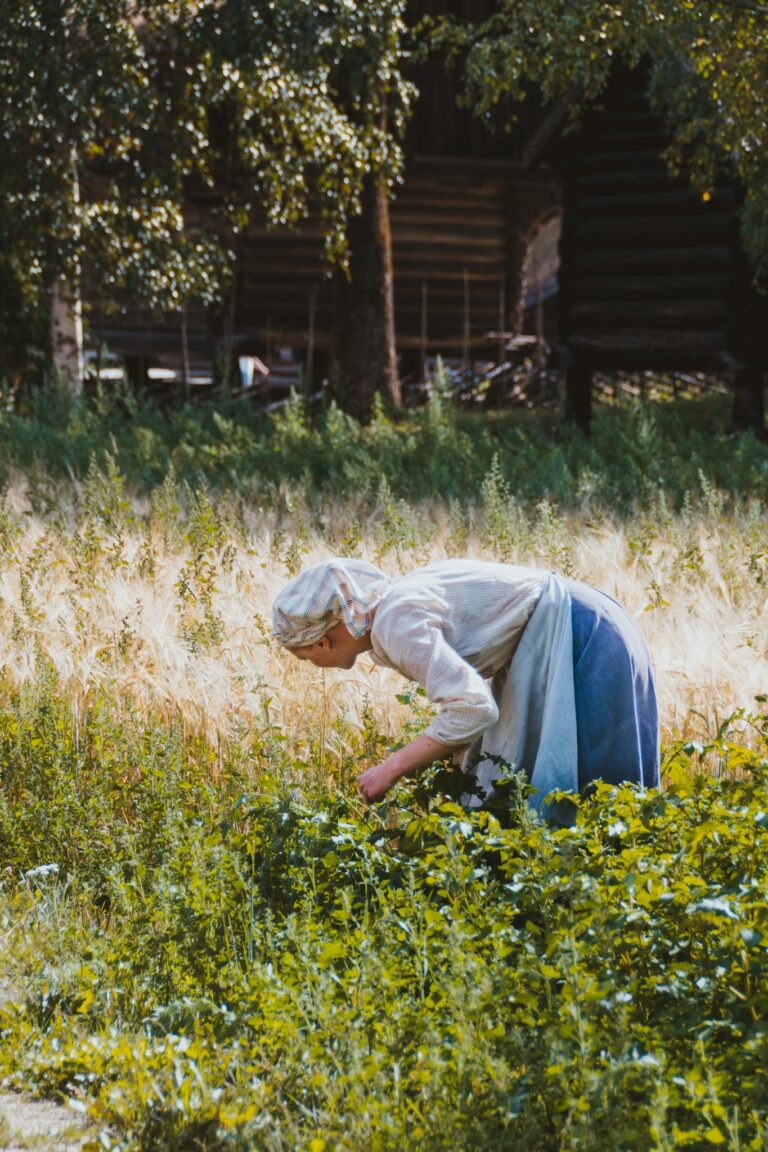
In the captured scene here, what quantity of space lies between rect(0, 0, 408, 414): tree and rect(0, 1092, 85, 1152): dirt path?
10.3 metres

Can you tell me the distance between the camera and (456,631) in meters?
4.08

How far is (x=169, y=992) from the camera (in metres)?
3.83

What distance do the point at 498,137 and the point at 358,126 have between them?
752 cm

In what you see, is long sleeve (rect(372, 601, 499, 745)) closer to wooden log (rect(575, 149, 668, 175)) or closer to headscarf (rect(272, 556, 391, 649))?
headscarf (rect(272, 556, 391, 649))

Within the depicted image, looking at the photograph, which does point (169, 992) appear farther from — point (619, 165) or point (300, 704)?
point (619, 165)

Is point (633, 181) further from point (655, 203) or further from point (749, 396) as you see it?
point (749, 396)

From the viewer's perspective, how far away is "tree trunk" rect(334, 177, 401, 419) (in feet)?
49.7

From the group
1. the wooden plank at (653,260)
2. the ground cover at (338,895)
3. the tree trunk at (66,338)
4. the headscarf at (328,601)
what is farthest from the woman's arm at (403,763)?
the wooden plank at (653,260)

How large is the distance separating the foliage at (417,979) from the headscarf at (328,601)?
20.6 inches

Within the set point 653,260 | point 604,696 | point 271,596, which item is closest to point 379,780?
point 604,696

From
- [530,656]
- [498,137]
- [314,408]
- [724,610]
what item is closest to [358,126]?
[314,408]

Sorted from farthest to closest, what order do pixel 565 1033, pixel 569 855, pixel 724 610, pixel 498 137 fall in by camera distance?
pixel 498 137 → pixel 724 610 → pixel 569 855 → pixel 565 1033

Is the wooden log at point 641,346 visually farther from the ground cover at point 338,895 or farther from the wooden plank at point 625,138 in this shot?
the ground cover at point 338,895

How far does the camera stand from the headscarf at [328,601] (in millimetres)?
4020
